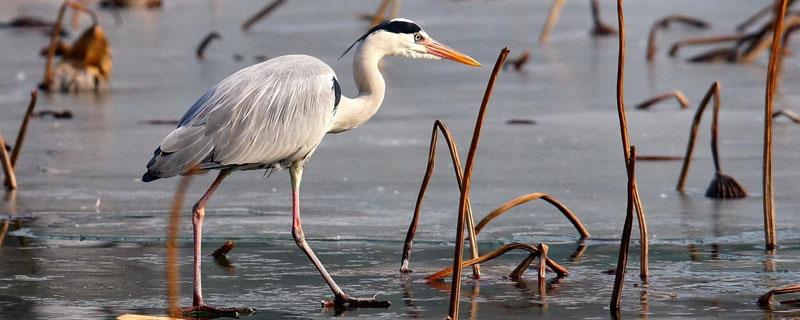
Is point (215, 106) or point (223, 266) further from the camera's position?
point (223, 266)

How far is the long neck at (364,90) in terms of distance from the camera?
7.02m

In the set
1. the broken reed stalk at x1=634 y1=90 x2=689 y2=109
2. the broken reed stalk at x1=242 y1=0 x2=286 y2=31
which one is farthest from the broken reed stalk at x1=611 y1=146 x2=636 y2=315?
the broken reed stalk at x1=242 y1=0 x2=286 y2=31

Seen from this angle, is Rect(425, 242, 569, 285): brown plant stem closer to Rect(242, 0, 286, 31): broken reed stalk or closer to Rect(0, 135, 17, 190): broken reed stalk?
Rect(0, 135, 17, 190): broken reed stalk

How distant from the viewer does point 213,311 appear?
19.7 feet

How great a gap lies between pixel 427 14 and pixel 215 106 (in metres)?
12.1

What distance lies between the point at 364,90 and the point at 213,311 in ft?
4.94

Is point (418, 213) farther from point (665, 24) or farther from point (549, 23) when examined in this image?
point (665, 24)

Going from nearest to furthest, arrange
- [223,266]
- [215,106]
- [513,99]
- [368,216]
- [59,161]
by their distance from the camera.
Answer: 1. [215,106]
2. [223,266]
3. [368,216]
4. [59,161]
5. [513,99]

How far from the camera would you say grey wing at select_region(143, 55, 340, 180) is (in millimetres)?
6383

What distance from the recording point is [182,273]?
686cm

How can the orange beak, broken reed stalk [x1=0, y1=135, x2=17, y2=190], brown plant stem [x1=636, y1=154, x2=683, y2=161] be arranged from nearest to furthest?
the orange beak, broken reed stalk [x1=0, y1=135, x2=17, y2=190], brown plant stem [x1=636, y1=154, x2=683, y2=161]

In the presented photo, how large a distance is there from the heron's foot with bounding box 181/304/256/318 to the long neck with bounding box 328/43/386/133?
4.19ft

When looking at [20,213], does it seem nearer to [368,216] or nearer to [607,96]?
[368,216]

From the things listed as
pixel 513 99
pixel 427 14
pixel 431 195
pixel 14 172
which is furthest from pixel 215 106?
pixel 427 14
